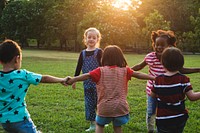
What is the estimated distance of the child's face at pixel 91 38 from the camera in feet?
17.2

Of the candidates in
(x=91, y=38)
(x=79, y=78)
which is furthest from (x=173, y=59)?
(x=91, y=38)

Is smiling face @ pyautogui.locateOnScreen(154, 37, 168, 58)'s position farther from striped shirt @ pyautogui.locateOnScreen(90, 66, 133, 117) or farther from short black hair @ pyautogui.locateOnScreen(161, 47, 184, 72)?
short black hair @ pyautogui.locateOnScreen(161, 47, 184, 72)

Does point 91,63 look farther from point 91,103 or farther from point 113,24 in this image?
point 113,24

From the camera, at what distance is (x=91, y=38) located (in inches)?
206

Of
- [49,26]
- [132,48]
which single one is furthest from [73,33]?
[132,48]

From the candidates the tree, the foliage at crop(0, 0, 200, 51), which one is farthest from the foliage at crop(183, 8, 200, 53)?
the tree

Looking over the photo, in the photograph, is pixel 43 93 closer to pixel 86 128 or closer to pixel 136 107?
pixel 136 107

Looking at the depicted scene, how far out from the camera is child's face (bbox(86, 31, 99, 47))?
206 inches

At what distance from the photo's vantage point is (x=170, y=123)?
3377 millimetres

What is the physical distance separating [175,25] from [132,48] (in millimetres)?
7489

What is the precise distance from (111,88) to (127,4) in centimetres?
4017

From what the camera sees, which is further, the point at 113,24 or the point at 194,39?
the point at 194,39

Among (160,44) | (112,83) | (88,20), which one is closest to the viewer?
(112,83)

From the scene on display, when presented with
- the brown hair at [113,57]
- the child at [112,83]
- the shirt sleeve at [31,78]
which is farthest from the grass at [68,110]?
the shirt sleeve at [31,78]
